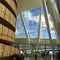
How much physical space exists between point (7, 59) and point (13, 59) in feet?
5.19

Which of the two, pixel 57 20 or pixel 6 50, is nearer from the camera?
pixel 6 50

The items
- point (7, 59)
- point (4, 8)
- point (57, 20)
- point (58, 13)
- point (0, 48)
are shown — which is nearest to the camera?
point (0, 48)

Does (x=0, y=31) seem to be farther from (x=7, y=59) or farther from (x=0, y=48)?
(x=7, y=59)

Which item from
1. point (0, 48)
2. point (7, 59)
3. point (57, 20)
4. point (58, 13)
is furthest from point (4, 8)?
point (58, 13)

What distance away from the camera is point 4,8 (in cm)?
1673

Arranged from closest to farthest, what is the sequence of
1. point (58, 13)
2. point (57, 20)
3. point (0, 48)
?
point (0, 48)
point (57, 20)
point (58, 13)

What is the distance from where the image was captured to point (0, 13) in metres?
15.7

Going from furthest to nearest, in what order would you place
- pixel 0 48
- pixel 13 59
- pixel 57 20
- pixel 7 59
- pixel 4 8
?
pixel 57 20 → pixel 13 59 → pixel 7 59 → pixel 4 8 → pixel 0 48

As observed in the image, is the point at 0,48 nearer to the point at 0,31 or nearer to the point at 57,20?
the point at 0,31

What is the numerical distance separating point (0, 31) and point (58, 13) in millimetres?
31098

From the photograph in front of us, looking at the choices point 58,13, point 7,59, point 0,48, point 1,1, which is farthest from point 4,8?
point 58,13

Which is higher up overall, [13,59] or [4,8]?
[4,8]

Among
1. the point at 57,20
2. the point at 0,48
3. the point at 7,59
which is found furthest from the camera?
the point at 57,20

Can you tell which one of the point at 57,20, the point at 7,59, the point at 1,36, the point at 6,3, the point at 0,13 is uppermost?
the point at 57,20
